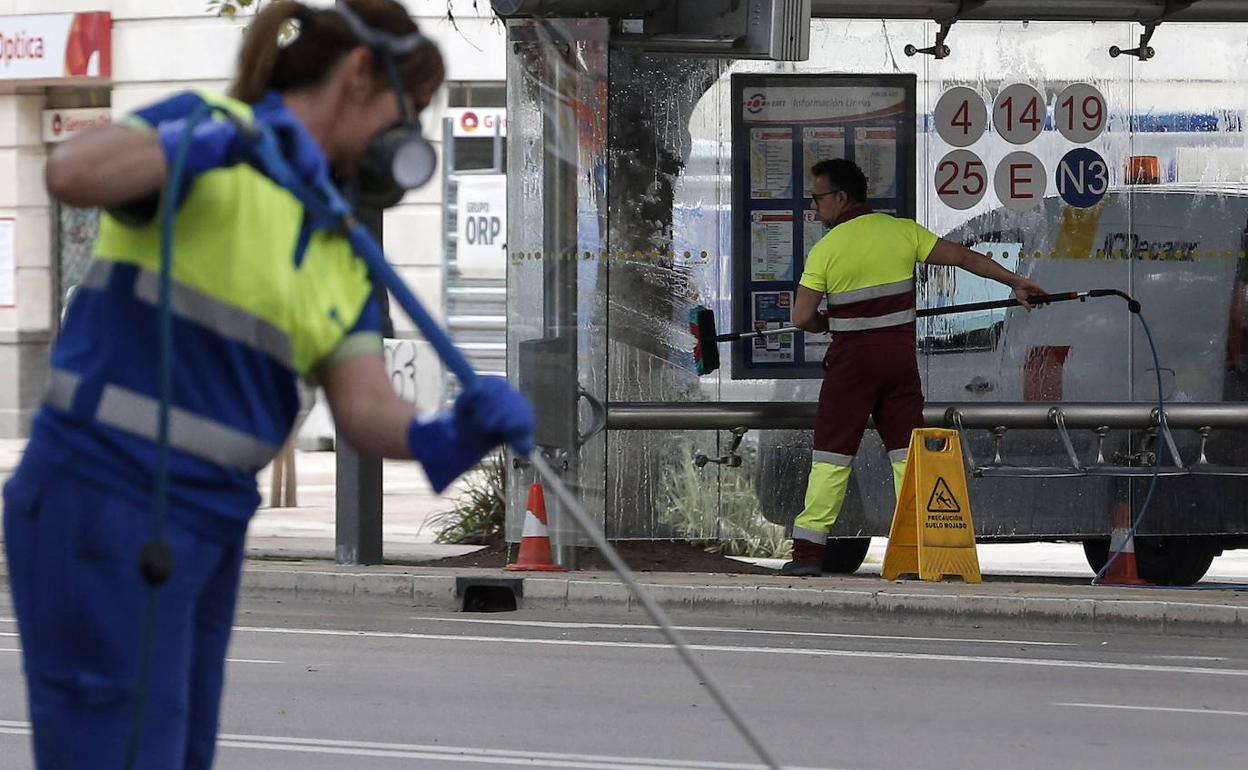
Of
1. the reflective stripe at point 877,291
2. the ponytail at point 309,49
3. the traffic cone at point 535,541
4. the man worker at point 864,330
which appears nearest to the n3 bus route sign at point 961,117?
the man worker at point 864,330

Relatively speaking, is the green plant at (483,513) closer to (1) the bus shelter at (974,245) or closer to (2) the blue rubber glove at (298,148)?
(1) the bus shelter at (974,245)

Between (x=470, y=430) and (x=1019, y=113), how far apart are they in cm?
969

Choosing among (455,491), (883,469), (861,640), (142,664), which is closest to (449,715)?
(861,640)

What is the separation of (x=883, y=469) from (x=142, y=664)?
Result: 950 cm

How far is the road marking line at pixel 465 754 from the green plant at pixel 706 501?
215 inches

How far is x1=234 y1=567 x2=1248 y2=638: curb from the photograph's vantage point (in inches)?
383

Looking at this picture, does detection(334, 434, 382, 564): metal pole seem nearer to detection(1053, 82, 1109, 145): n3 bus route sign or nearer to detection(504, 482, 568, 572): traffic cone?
detection(504, 482, 568, 572): traffic cone

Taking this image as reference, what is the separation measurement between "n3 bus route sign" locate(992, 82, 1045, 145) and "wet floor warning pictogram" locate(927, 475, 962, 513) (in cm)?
257

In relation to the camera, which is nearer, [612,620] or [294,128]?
[294,128]

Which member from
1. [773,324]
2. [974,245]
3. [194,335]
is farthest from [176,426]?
[974,245]

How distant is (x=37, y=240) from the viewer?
2253 cm

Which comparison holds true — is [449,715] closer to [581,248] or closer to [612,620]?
[612,620]

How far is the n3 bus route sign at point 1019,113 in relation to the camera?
39.5 feet

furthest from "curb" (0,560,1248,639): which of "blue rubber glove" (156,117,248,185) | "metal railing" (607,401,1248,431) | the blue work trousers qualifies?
"blue rubber glove" (156,117,248,185)
